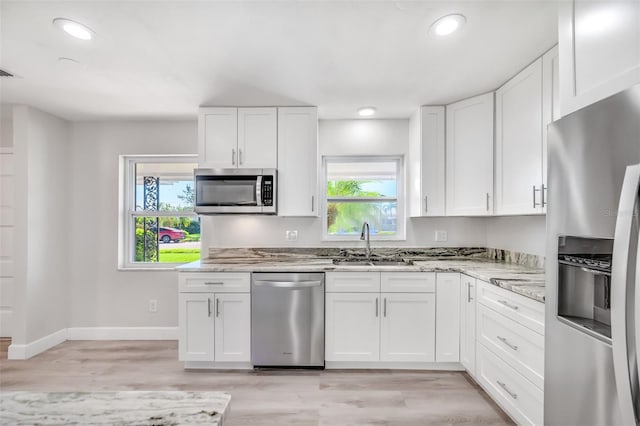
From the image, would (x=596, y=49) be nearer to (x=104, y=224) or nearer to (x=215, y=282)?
(x=215, y=282)

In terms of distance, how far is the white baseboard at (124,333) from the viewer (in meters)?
3.43

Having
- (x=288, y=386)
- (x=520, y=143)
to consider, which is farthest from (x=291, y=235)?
(x=520, y=143)

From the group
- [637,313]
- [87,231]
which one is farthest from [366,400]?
[87,231]

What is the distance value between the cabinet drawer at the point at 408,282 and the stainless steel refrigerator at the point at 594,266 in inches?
49.2

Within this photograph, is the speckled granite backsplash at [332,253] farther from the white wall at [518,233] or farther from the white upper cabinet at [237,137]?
the white upper cabinet at [237,137]

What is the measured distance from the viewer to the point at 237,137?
3.00 metres

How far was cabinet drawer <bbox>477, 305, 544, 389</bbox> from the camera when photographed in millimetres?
1671

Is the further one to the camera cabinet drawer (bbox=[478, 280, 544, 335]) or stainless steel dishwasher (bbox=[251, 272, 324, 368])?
stainless steel dishwasher (bbox=[251, 272, 324, 368])

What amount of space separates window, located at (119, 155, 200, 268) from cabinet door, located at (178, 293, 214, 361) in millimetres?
1004

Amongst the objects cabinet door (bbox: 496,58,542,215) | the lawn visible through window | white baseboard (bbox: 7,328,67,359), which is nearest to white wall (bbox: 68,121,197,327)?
white baseboard (bbox: 7,328,67,359)

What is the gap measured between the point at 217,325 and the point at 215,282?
0.37 metres

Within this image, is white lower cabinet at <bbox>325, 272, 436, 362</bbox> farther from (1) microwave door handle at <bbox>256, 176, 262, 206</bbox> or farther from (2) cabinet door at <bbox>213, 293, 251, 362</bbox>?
(1) microwave door handle at <bbox>256, 176, 262, 206</bbox>

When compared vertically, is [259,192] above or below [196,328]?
above

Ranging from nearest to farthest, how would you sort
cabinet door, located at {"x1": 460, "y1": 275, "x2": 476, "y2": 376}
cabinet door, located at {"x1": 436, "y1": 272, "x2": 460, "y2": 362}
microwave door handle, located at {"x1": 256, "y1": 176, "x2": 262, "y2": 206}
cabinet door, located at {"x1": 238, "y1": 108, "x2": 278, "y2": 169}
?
1. cabinet door, located at {"x1": 460, "y1": 275, "x2": 476, "y2": 376}
2. cabinet door, located at {"x1": 436, "y1": 272, "x2": 460, "y2": 362}
3. microwave door handle, located at {"x1": 256, "y1": 176, "x2": 262, "y2": 206}
4. cabinet door, located at {"x1": 238, "y1": 108, "x2": 278, "y2": 169}
